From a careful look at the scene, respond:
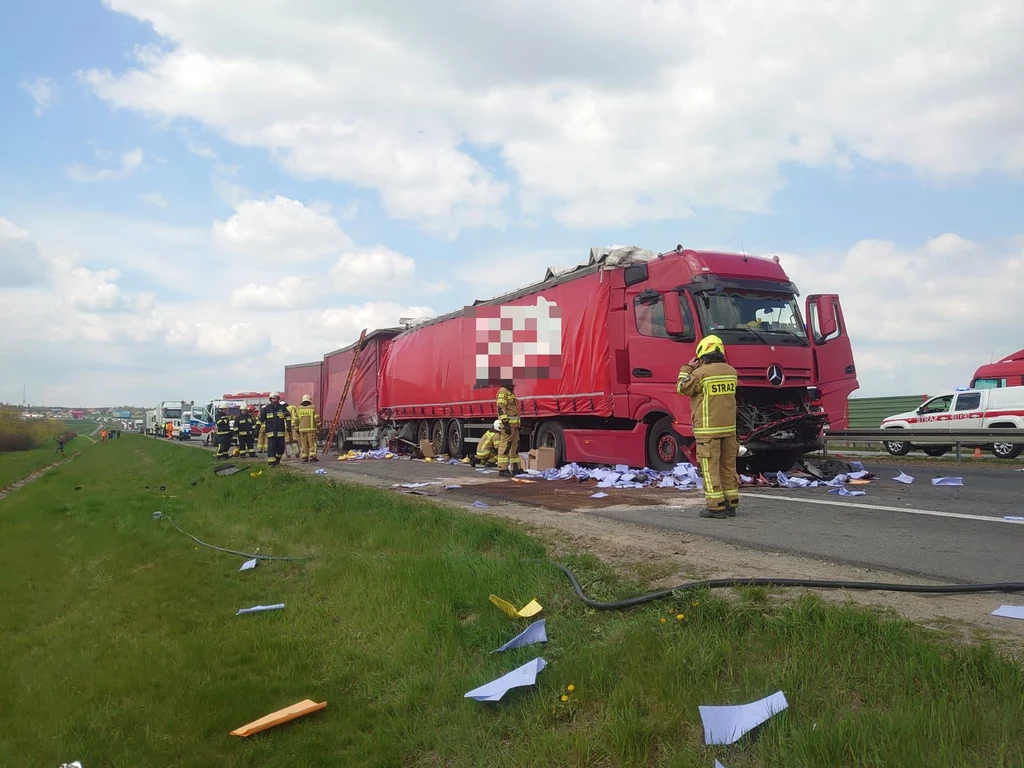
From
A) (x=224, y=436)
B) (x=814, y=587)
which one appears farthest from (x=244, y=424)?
(x=814, y=587)

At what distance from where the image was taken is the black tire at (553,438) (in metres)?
14.1

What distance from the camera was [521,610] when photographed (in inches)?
182

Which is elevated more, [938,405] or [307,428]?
[938,405]

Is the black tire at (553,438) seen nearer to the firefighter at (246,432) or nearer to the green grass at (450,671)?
the green grass at (450,671)

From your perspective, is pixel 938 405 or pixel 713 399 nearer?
pixel 713 399

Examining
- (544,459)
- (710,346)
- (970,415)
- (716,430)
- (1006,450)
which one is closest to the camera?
(716,430)

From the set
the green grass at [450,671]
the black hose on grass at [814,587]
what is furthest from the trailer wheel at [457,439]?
the black hose on grass at [814,587]

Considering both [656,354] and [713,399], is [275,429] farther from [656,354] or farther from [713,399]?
[713,399]

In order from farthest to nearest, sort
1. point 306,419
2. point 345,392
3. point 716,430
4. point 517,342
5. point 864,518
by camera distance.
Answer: point 345,392 → point 306,419 → point 517,342 → point 716,430 → point 864,518

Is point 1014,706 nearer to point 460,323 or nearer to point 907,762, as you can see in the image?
point 907,762

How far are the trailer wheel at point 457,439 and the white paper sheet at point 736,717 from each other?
15816 millimetres

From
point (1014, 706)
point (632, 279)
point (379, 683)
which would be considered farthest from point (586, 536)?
point (632, 279)

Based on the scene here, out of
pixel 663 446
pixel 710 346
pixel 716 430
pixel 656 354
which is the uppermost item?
pixel 656 354

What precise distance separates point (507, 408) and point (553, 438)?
4.55 feet
